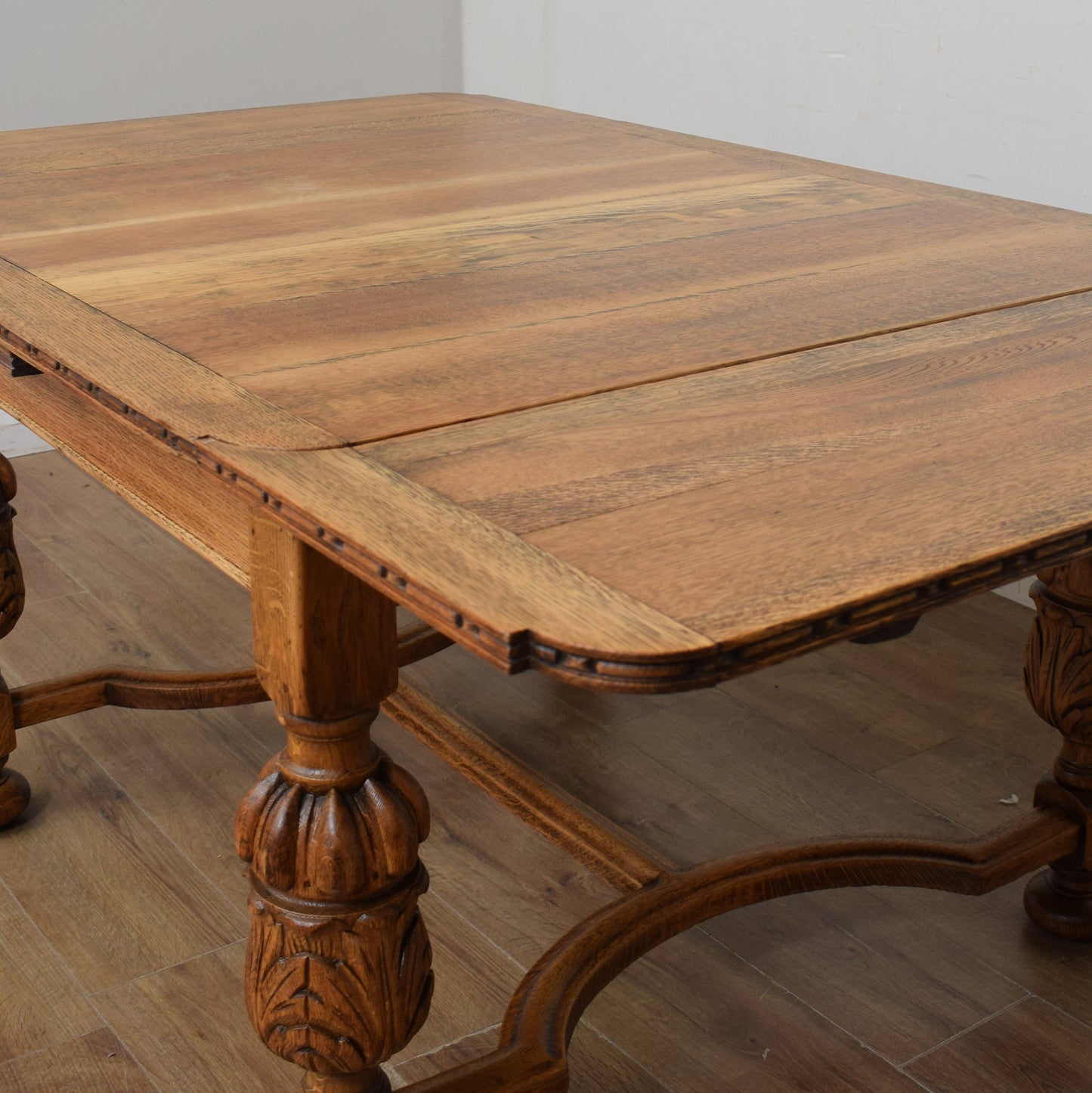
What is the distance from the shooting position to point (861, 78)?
2699 millimetres

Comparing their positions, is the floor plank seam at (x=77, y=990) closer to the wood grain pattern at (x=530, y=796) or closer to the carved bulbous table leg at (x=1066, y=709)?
the wood grain pattern at (x=530, y=796)

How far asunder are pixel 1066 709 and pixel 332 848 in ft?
Answer: 3.07

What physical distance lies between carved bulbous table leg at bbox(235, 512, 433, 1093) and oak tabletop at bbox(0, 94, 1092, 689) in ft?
0.44

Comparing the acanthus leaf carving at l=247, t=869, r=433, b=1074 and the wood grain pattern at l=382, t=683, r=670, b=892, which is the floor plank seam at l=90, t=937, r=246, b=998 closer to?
the wood grain pattern at l=382, t=683, r=670, b=892

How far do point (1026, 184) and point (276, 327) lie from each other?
5.57ft

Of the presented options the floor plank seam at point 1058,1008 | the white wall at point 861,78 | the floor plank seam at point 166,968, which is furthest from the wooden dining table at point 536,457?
the white wall at point 861,78

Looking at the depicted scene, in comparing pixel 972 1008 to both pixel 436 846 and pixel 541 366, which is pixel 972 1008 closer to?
pixel 436 846

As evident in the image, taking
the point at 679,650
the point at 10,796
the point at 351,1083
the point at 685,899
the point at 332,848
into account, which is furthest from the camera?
the point at 10,796

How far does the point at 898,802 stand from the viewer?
198cm

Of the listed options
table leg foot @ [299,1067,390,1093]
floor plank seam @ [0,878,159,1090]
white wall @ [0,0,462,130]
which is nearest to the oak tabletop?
table leg foot @ [299,1067,390,1093]

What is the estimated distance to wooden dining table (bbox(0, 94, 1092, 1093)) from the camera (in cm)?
78

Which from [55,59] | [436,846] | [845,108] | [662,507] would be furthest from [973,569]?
[55,59]

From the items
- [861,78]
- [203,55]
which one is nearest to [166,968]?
[861,78]

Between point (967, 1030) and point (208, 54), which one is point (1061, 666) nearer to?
point (967, 1030)
